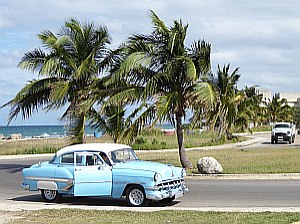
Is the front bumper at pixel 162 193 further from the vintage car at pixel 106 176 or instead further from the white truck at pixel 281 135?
the white truck at pixel 281 135

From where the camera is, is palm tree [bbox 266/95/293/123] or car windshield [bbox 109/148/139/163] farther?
palm tree [bbox 266/95/293/123]

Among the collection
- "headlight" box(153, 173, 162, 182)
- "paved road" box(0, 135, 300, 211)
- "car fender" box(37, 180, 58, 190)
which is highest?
"headlight" box(153, 173, 162, 182)

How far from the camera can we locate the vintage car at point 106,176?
1495 centimetres

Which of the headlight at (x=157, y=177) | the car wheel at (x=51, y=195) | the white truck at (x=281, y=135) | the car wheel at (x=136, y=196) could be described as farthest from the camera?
the white truck at (x=281, y=135)

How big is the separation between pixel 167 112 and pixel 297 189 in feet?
25.5

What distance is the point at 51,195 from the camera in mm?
16344

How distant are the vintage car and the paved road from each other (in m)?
0.38

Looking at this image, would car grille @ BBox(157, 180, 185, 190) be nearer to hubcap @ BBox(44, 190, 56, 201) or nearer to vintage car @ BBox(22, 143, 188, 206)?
vintage car @ BBox(22, 143, 188, 206)

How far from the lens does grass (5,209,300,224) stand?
12.1m

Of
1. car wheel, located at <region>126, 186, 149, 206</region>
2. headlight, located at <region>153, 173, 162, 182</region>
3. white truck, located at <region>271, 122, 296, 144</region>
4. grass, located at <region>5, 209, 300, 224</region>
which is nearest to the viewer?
grass, located at <region>5, 209, 300, 224</region>

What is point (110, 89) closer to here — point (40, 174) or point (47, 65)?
point (47, 65)

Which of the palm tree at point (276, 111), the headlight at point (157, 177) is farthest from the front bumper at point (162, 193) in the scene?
the palm tree at point (276, 111)

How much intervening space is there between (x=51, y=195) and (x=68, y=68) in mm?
12128

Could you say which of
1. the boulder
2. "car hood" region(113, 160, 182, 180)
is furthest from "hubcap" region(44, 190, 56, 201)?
the boulder
